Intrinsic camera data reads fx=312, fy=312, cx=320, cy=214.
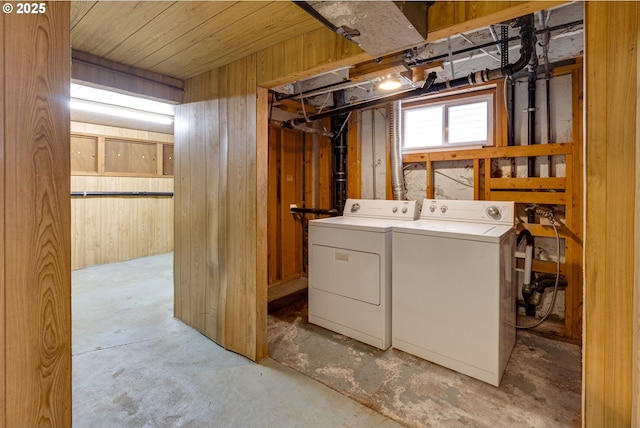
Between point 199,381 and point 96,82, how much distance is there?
231cm

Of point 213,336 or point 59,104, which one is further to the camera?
point 213,336

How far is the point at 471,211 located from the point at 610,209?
1.52m

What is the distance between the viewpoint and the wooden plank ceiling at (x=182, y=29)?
1677 mm

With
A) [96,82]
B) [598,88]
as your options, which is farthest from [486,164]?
[96,82]

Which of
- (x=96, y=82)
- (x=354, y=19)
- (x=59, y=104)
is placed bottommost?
(x=59, y=104)

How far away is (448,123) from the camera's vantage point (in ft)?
10.4

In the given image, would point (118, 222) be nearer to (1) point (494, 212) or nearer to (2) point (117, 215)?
(2) point (117, 215)

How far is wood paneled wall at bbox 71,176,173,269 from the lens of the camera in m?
5.02

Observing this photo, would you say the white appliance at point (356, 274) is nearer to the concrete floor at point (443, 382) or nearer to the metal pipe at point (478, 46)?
the concrete floor at point (443, 382)

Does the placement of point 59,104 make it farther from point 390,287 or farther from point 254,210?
point 390,287

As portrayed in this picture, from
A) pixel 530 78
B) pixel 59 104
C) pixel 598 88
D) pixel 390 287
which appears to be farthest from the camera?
pixel 530 78

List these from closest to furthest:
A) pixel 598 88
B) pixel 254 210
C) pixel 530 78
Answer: pixel 598 88 < pixel 254 210 < pixel 530 78

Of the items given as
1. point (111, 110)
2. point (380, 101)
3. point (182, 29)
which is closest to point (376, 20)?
point (182, 29)

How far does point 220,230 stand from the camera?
2.55m
